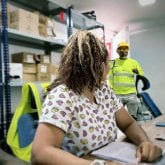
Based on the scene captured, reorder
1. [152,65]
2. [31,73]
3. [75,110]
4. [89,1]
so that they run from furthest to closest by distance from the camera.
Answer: [152,65], [89,1], [31,73], [75,110]

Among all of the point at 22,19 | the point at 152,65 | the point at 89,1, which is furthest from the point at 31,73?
the point at 152,65

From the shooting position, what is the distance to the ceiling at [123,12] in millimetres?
4152

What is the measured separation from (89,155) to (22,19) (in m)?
2.17

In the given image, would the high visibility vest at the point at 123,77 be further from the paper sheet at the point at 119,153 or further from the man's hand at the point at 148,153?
the man's hand at the point at 148,153

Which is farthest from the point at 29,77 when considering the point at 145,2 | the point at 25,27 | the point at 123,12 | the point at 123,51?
the point at 123,12

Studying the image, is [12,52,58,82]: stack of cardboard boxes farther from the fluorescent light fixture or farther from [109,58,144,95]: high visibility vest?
the fluorescent light fixture

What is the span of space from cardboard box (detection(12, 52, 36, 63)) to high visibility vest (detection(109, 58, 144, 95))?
1429 mm

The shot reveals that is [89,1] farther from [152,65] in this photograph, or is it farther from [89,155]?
[89,155]

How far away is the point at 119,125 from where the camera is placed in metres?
1.25

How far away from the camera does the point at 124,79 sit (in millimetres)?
3869

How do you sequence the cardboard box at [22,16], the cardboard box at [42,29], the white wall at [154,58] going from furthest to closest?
the white wall at [154,58] → the cardboard box at [42,29] → the cardboard box at [22,16]

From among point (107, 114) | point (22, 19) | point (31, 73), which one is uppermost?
point (22, 19)

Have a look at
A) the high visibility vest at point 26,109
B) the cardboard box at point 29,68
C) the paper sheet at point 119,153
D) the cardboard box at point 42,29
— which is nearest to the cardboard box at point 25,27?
the cardboard box at point 42,29

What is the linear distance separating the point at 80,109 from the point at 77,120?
0.15 feet
